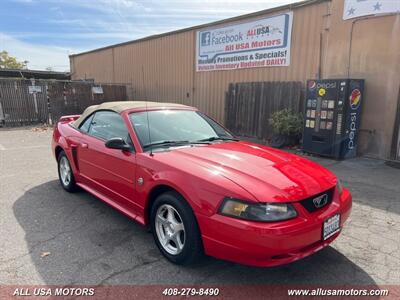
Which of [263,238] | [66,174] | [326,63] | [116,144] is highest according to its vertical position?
[326,63]

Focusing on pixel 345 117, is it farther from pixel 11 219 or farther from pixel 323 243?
pixel 11 219

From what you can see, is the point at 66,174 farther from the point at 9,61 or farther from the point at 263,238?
the point at 9,61

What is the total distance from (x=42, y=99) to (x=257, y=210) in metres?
15.0

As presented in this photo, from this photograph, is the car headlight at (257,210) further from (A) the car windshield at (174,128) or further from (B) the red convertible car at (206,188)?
(A) the car windshield at (174,128)

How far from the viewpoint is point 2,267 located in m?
2.92

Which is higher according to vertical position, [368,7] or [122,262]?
[368,7]

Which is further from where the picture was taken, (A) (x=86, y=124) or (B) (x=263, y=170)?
(A) (x=86, y=124)

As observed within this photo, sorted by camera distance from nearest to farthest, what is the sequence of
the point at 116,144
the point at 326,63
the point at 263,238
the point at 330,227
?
1. the point at 263,238
2. the point at 330,227
3. the point at 116,144
4. the point at 326,63

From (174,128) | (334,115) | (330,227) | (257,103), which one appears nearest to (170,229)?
(174,128)

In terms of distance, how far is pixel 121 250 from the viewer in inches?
128

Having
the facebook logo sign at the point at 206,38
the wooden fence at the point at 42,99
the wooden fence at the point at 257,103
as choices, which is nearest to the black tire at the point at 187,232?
the wooden fence at the point at 257,103

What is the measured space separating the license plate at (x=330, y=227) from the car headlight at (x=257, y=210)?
37cm

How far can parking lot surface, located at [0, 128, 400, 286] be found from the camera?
9.17ft

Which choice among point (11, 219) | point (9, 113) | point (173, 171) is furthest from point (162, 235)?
point (9, 113)
